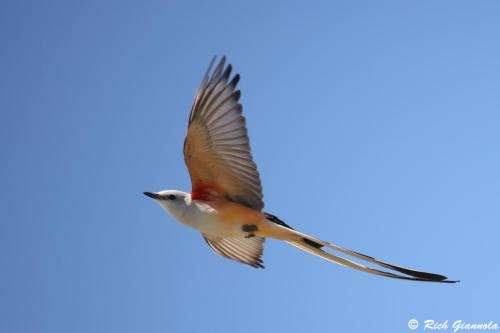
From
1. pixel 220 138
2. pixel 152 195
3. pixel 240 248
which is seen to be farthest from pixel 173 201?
pixel 240 248

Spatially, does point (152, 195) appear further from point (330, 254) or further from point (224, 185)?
point (330, 254)

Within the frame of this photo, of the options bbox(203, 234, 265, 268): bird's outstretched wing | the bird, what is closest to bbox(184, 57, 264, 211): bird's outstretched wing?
the bird

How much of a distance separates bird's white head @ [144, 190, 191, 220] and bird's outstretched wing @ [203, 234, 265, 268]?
1103mm

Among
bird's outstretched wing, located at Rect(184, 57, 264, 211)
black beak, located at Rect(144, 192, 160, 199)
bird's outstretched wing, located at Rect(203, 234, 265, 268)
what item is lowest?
bird's outstretched wing, located at Rect(203, 234, 265, 268)

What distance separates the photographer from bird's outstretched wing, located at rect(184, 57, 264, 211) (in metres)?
7.20

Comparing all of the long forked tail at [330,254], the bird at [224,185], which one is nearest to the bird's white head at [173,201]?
the bird at [224,185]

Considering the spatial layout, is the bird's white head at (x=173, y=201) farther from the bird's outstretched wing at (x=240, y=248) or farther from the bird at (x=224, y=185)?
the bird's outstretched wing at (x=240, y=248)

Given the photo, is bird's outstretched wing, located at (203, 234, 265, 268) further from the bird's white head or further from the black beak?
the black beak

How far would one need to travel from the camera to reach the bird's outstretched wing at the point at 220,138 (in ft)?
23.6

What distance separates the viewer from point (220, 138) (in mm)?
7266

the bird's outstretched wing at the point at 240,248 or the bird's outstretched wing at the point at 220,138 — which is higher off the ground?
the bird's outstretched wing at the point at 220,138

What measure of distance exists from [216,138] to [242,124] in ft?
1.07

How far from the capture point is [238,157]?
7.34 metres

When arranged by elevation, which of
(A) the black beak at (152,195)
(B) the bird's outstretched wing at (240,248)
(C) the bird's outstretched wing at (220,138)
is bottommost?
(B) the bird's outstretched wing at (240,248)
